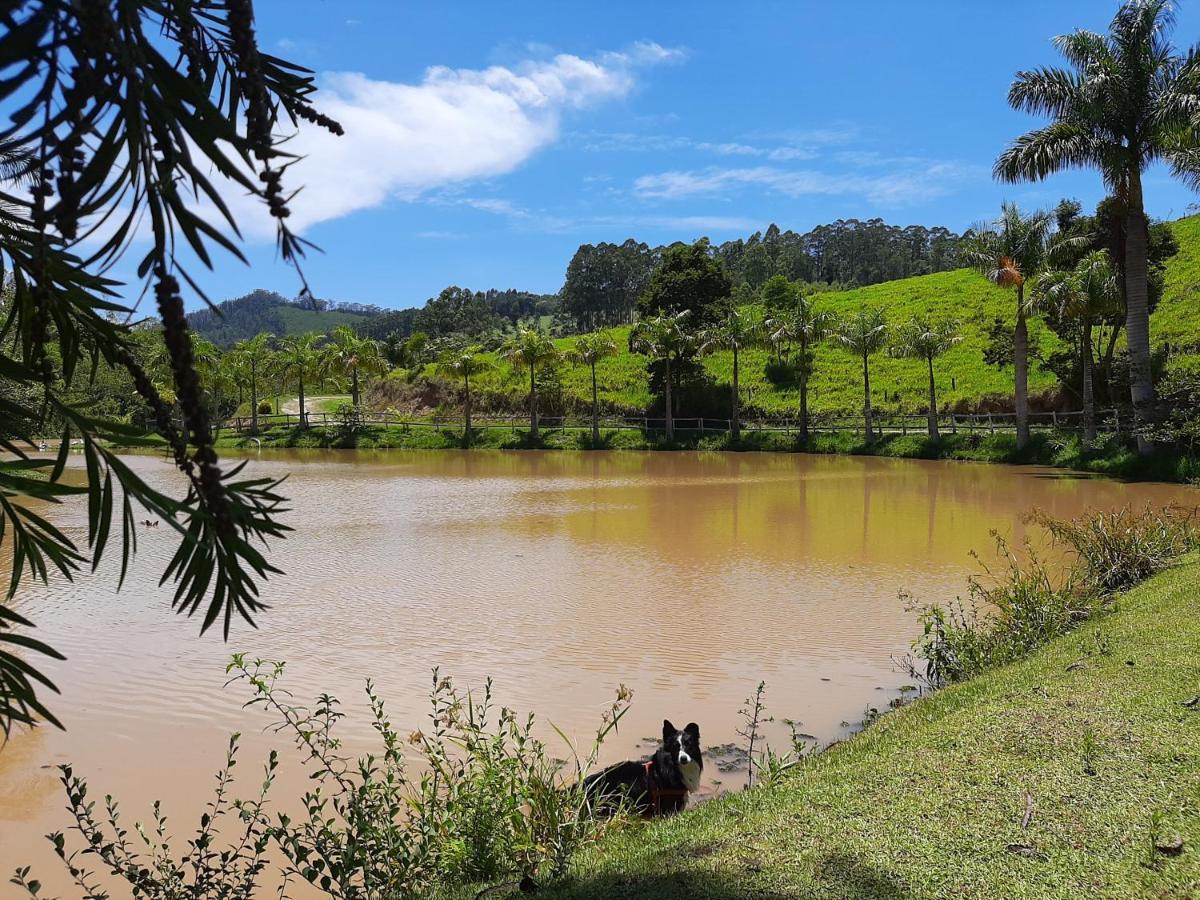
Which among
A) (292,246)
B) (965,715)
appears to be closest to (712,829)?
(965,715)

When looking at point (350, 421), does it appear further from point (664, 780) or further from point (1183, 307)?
point (664, 780)

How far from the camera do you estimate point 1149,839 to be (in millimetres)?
3367

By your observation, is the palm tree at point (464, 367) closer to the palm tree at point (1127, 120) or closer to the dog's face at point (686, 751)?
the palm tree at point (1127, 120)

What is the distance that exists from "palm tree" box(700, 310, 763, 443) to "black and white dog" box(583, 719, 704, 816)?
36.6m

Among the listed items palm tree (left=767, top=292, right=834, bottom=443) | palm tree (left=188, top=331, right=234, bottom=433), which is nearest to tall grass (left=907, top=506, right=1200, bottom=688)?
palm tree (left=767, top=292, right=834, bottom=443)

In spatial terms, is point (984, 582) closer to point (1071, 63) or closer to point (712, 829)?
point (712, 829)

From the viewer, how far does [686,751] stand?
487cm

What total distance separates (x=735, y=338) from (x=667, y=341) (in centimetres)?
379

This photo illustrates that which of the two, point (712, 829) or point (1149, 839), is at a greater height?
point (1149, 839)

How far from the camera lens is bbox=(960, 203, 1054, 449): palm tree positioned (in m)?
29.1

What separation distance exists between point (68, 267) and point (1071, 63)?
26.8 m

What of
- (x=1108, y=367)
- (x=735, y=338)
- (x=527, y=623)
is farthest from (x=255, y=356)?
(x=527, y=623)

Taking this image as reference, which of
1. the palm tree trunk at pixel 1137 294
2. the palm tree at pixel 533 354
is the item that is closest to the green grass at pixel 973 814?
the palm tree trunk at pixel 1137 294

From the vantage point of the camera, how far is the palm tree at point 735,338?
135ft
